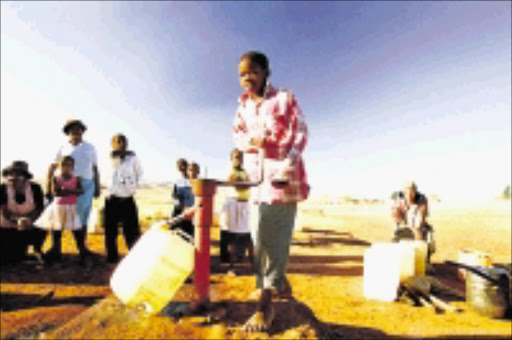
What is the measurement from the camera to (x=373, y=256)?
4.30m

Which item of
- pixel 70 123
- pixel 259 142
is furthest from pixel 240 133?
pixel 70 123

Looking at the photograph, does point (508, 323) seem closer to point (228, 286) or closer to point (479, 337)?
point (479, 337)

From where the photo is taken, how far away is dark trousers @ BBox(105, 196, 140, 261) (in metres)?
5.32

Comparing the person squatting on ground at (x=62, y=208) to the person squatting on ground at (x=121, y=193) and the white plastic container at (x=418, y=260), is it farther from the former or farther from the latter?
the white plastic container at (x=418, y=260)

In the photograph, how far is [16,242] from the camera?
5.51 meters

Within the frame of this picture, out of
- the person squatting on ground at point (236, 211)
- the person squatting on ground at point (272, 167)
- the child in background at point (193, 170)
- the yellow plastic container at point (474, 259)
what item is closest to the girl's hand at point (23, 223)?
the child in background at point (193, 170)

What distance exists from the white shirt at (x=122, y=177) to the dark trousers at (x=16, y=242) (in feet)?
5.59

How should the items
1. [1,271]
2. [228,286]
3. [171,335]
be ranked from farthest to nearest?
[1,271] → [228,286] → [171,335]

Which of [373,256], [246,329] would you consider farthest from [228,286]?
[246,329]

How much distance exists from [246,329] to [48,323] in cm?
184

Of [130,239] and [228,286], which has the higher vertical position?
[130,239]

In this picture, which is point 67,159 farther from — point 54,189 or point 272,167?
point 272,167

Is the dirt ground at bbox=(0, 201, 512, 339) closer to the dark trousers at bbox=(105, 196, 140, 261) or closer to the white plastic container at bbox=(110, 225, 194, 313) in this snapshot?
the white plastic container at bbox=(110, 225, 194, 313)

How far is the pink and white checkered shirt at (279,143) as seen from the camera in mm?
2305
